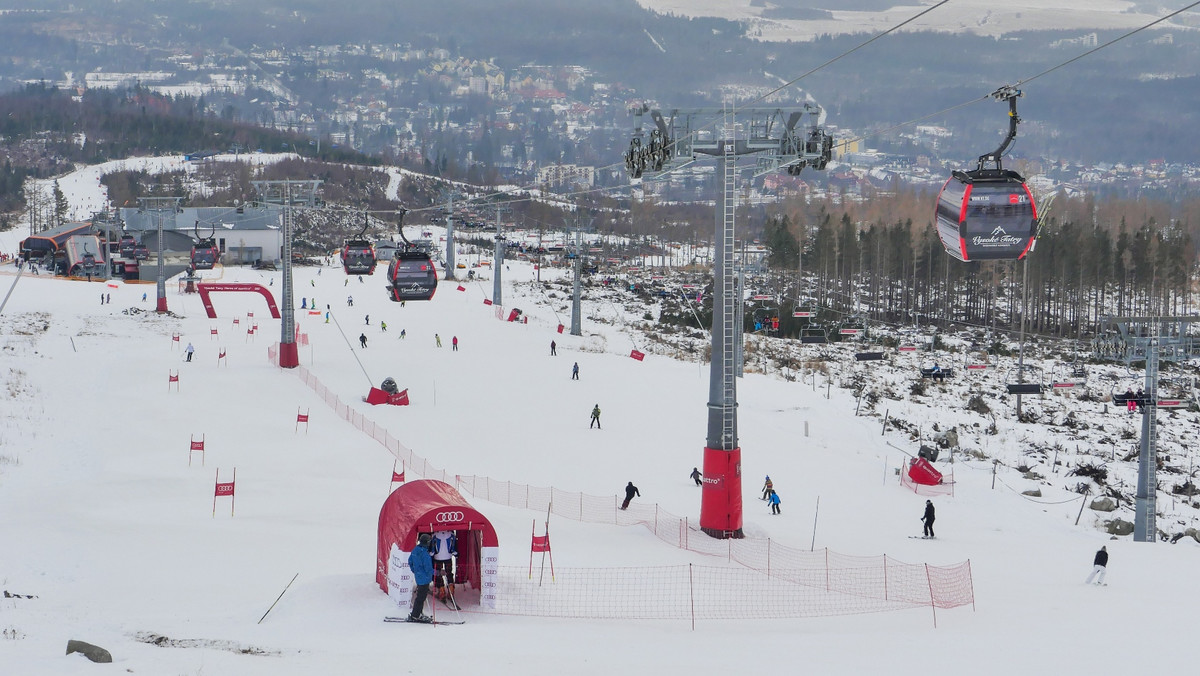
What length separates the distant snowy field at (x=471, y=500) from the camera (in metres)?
12.5

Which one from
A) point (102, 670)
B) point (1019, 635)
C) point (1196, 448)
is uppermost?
point (102, 670)

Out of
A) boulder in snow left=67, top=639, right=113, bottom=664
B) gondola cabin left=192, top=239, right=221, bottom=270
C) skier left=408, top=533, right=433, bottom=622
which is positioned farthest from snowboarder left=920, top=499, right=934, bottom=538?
gondola cabin left=192, top=239, right=221, bottom=270

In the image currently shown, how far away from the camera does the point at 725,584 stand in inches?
689

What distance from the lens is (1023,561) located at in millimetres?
20656

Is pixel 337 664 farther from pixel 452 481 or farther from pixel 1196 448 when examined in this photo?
pixel 1196 448

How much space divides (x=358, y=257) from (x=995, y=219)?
33.3 meters

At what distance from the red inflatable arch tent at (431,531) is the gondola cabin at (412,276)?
19.7 meters

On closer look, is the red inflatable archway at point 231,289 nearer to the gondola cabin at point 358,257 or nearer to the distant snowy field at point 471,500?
the distant snowy field at point 471,500

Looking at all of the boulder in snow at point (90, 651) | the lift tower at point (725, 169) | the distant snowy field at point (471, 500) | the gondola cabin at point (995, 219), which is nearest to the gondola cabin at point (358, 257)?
the distant snowy field at point (471, 500)

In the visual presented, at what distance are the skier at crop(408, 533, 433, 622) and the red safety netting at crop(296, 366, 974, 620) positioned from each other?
4.76 feet

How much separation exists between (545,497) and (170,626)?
39.0 feet

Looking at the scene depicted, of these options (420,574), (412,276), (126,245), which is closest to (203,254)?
(126,245)

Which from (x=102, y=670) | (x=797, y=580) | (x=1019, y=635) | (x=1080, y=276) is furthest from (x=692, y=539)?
(x=1080, y=276)

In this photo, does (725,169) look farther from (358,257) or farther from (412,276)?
(358,257)
